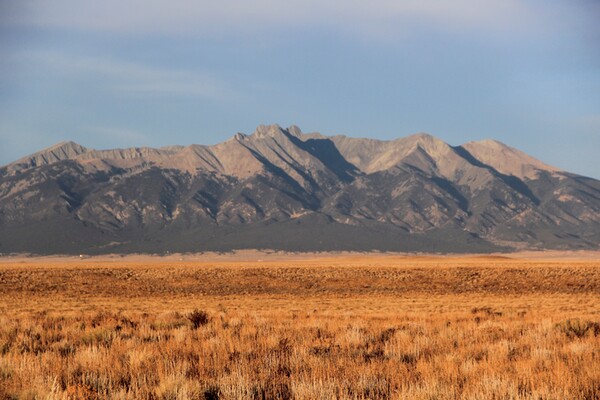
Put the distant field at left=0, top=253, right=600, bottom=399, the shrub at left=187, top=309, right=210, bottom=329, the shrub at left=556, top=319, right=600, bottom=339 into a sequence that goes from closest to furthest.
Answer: the distant field at left=0, top=253, right=600, bottom=399, the shrub at left=556, top=319, right=600, bottom=339, the shrub at left=187, top=309, right=210, bottom=329

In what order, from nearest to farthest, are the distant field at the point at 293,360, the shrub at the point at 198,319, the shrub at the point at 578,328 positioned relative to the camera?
the distant field at the point at 293,360
the shrub at the point at 578,328
the shrub at the point at 198,319

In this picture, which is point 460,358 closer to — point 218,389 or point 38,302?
point 218,389

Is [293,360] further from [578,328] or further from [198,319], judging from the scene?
[198,319]

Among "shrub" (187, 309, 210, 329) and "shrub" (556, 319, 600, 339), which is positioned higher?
"shrub" (556, 319, 600, 339)

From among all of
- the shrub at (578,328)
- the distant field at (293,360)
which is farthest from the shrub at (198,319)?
the shrub at (578,328)

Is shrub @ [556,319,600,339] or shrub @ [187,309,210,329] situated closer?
shrub @ [556,319,600,339]

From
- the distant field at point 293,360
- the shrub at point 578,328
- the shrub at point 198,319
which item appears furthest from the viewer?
the shrub at point 198,319

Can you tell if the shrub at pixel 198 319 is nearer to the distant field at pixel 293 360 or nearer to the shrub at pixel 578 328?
the distant field at pixel 293 360

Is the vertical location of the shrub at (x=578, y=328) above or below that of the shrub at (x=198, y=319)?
above

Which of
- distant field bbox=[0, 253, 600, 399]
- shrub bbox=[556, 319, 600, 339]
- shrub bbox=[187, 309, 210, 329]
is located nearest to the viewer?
distant field bbox=[0, 253, 600, 399]

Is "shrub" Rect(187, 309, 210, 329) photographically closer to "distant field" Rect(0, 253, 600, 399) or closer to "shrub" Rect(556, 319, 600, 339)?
"distant field" Rect(0, 253, 600, 399)

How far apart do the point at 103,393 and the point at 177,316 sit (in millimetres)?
13671

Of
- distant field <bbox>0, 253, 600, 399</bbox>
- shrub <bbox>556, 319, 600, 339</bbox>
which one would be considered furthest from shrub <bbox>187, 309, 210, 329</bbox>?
shrub <bbox>556, 319, 600, 339</bbox>

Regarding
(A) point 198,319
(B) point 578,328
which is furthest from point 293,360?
(A) point 198,319
